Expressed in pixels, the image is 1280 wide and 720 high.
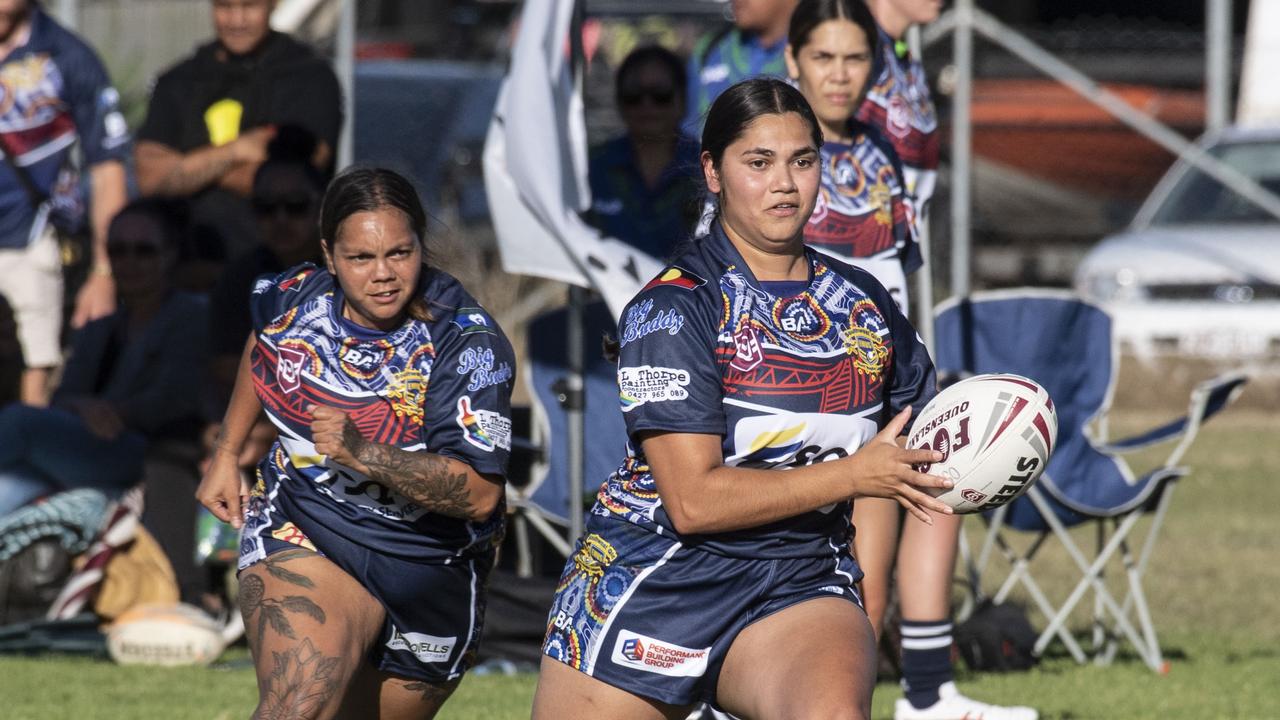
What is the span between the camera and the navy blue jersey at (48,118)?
334 inches

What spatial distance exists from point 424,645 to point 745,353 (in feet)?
4.12

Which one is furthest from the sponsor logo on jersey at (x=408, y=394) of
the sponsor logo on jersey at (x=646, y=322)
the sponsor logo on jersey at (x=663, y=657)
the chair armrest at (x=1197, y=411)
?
the chair armrest at (x=1197, y=411)

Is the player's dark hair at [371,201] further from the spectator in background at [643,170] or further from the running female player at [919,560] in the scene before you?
the spectator in background at [643,170]

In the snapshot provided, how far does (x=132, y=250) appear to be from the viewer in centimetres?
802

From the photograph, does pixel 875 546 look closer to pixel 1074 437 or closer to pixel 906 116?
pixel 906 116

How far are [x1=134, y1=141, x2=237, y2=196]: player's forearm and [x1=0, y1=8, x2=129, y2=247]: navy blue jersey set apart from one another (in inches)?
21.9

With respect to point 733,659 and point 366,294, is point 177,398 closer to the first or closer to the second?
point 366,294

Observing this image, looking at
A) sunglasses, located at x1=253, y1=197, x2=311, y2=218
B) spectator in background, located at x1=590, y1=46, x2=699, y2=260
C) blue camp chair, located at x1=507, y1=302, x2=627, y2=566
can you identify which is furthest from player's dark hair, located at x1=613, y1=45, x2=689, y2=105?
sunglasses, located at x1=253, y1=197, x2=311, y2=218

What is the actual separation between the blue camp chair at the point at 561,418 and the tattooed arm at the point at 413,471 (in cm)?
322

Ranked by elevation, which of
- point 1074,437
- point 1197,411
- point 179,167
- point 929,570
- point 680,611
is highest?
point 179,167

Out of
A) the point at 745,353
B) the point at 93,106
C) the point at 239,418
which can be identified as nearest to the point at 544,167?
the point at 239,418

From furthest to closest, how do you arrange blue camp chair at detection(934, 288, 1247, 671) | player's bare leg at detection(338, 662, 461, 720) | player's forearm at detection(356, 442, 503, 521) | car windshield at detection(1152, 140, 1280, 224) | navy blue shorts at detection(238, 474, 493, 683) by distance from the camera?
car windshield at detection(1152, 140, 1280, 224)
blue camp chair at detection(934, 288, 1247, 671)
player's bare leg at detection(338, 662, 461, 720)
navy blue shorts at detection(238, 474, 493, 683)
player's forearm at detection(356, 442, 503, 521)

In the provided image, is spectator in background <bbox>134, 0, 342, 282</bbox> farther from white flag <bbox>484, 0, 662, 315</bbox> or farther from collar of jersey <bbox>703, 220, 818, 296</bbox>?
collar of jersey <bbox>703, 220, 818, 296</bbox>

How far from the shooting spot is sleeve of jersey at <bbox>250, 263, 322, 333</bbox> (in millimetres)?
4789
